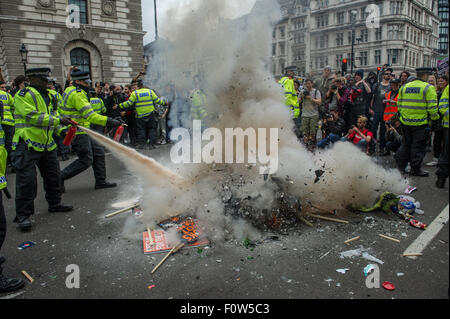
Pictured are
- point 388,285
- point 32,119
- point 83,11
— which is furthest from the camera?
point 83,11

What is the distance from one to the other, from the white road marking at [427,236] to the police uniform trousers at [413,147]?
6.30 feet

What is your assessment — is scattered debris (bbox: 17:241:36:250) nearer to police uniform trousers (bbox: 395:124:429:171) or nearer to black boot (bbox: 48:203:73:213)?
black boot (bbox: 48:203:73:213)

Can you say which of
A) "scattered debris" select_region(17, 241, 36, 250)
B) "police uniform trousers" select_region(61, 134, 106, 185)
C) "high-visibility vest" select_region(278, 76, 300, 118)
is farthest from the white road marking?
"police uniform trousers" select_region(61, 134, 106, 185)

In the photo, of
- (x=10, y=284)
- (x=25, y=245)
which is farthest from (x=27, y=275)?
(x=25, y=245)

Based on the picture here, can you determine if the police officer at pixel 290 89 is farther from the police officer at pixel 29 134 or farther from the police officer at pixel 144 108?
the police officer at pixel 29 134

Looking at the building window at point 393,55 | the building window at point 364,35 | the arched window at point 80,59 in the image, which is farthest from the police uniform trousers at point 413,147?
the arched window at point 80,59

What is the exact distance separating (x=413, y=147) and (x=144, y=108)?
656 centimetres

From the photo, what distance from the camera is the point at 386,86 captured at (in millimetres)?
7672

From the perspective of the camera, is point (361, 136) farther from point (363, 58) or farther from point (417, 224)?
point (363, 58)

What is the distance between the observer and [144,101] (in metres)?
8.40

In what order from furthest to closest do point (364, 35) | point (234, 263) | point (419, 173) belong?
point (364, 35) < point (419, 173) < point (234, 263)

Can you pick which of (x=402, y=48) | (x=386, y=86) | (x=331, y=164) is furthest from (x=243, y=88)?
(x=402, y=48)

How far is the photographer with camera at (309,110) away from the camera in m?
7.29

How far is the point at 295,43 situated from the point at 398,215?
4.71 metres
